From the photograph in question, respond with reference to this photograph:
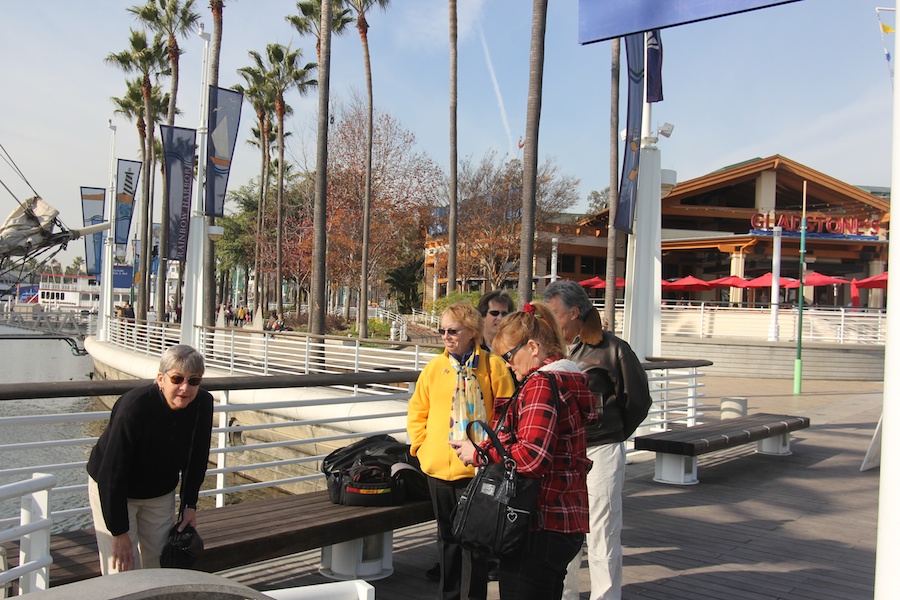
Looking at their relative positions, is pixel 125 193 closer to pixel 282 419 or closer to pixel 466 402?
pixel 282 419

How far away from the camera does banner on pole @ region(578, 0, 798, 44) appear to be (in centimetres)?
340

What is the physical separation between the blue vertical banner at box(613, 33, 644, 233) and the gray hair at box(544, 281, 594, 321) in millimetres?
5550

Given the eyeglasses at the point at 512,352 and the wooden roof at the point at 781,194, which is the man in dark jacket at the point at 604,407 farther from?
the wooden roof at the point at 781,194

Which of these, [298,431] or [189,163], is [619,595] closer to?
[298,431]

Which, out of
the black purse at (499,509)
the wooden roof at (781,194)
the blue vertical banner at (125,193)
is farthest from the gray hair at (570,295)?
the wooden roof at (781,194)

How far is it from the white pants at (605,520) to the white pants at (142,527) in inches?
85.3

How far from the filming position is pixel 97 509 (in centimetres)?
315

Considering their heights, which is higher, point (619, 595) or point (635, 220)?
point (635, 220)

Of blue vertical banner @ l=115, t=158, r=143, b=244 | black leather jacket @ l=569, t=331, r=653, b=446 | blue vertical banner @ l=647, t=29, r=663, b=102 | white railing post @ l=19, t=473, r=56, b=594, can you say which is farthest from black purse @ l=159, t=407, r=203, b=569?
blue vertical banner @ l=115, t=158, r=143, b=244

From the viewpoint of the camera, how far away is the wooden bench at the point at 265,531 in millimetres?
3443

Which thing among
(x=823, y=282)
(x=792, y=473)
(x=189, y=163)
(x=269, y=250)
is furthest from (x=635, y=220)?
(x=269, y=250)

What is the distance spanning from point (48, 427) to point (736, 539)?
16619 millimetres

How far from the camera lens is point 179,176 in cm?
1878

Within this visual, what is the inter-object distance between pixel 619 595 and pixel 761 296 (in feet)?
135
